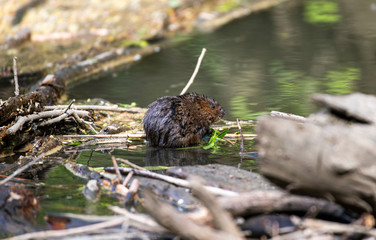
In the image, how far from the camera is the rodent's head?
616 cm

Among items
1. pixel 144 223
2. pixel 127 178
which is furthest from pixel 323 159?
pixel 127 178

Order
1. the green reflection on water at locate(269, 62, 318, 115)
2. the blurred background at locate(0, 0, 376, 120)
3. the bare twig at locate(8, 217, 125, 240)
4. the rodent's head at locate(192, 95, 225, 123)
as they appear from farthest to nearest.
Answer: the blurred background at locate(0, 0, 376, 120) → the green reflection on water at locate(269, 62, 318, 115) → the rodent's head at locate(192, 95, 225, 123) → the bare twig at locate(8, 217, 125, 240)

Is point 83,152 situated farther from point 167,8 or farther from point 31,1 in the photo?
point 31,1

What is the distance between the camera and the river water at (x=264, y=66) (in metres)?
8.30

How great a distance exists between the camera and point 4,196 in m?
4.17

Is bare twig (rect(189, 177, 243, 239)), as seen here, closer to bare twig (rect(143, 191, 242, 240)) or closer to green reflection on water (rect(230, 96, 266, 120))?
bare twig (rect(143, 191, 242, 240))

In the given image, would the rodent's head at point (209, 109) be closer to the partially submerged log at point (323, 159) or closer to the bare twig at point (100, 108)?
the bare twig at point (100, 108)

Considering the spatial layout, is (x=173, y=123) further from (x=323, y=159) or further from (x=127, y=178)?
(x=323, y=159)

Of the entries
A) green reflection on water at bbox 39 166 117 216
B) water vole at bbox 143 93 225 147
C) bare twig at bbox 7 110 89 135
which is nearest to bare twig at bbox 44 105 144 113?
bare twig at bbox 7 110 89 135

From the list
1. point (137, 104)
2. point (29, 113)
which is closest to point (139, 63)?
point (137, 104)

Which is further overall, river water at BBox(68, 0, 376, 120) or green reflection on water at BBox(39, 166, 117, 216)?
river water at BBox(68, 0, 376, 120)

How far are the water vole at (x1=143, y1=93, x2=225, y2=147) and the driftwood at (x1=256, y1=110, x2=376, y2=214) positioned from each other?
8.65ft

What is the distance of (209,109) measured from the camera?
6.25 metres

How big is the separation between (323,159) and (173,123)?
2.93 metres
